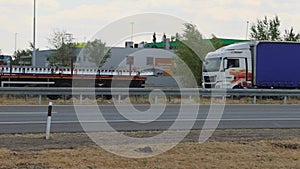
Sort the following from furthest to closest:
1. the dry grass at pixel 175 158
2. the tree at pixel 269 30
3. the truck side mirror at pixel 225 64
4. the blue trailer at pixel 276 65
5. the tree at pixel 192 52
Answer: the tree at pixel 269 30
the blue trailer at pixel 276 65
the truck side mirror at pixel 225 64
the tree at pixel 192 52
the dry grass at pixel 175 158

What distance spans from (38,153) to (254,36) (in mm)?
43017

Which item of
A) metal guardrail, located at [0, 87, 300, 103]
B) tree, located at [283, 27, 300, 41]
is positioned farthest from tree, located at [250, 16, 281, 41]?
metal guardrail, located at [0, 87, 300, 103]

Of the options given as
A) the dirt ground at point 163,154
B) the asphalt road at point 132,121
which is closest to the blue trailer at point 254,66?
the asphalt road at point 132,121

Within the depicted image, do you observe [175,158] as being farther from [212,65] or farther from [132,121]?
[212,65]

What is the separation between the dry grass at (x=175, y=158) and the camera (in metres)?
8.82

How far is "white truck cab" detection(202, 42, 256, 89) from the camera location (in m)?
31.0

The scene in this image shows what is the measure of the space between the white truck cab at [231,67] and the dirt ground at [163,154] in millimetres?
18476

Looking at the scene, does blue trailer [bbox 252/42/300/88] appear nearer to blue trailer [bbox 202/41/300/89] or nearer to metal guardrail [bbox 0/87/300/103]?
blue trailer [bbox 202/41/300/89]

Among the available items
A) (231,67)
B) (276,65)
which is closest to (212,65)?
(231,67)

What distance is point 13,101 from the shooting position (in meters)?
23.9

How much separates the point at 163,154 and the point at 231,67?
21.9 meters

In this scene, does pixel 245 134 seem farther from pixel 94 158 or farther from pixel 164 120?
pixel 94 158

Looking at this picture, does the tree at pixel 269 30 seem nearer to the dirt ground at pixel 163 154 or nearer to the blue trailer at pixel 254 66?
the blue trailer at pixel 254 66

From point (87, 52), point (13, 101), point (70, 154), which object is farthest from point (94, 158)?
point (87, 52)
